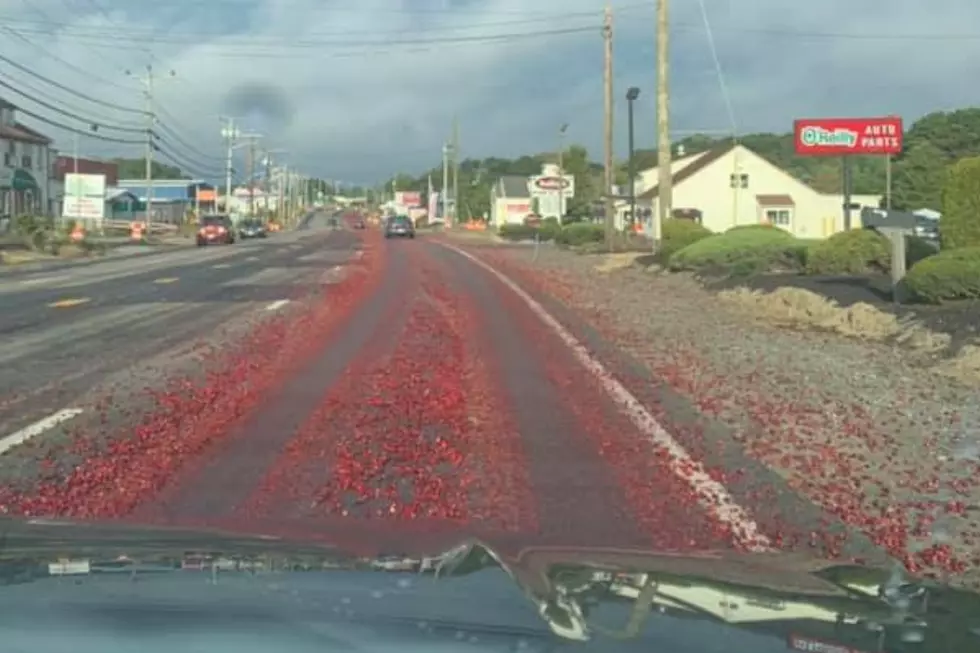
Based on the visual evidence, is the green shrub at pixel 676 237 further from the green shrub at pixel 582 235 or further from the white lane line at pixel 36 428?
the white lane line at pixel 36 428

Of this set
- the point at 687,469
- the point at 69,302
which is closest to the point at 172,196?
the point at 69,302

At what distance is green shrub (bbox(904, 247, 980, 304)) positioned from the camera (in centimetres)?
2031

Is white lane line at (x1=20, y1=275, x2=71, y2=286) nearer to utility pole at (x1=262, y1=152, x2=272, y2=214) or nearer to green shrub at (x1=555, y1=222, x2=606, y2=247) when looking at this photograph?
green shrub at (x1=555, y1=222, x2=606, y2=247)

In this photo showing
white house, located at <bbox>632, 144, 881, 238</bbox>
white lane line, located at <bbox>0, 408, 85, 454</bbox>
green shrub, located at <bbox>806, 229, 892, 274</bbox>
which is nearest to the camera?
white lane line, located at <bbox>0, 408, 85, 454</bbox>

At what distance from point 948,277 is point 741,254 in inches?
496

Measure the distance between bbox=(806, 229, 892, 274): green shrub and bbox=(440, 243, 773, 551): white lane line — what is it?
12.8 meters

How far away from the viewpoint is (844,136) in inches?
1615

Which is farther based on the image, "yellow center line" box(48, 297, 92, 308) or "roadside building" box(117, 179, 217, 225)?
"roadside building" box(117, 179, 217, 225)

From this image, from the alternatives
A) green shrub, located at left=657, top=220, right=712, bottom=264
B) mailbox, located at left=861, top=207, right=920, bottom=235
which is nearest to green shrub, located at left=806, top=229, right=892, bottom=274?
mailbox, located at left=861, top=207, right=920, bottom=235

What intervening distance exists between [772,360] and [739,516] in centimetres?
850

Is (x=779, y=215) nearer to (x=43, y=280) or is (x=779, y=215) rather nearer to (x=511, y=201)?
(x=511, y=201)

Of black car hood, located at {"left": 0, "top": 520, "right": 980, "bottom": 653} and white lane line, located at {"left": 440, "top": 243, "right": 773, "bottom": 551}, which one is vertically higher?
black car hood, located at {"left": 0, "top": 520, "right": 980, "bottom": 653}

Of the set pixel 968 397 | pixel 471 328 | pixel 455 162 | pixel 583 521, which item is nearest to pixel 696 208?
pixel 455 162

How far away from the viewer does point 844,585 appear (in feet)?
12.1
